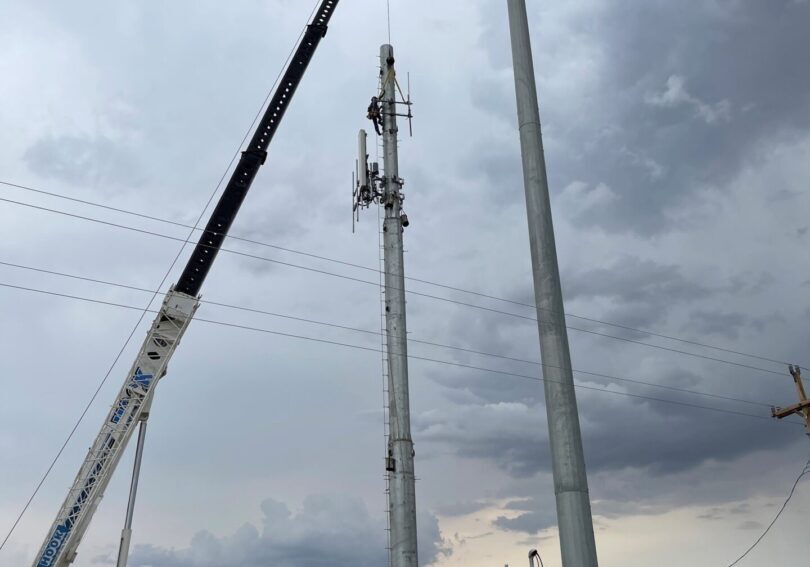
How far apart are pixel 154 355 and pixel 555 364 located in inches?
799

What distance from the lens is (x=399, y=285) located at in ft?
80.2

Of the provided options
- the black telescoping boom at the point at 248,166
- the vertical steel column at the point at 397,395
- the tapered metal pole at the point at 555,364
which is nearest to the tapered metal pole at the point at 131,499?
the black telescoping boom at the point at 248,166

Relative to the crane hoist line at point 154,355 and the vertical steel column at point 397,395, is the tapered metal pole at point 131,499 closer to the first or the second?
the crane hoist line at point 154,355

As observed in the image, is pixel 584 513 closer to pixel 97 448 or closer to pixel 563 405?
pixel 563 405

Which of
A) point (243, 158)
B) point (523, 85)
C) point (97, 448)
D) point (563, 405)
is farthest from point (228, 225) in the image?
point (563, 405)

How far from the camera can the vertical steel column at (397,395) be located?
22.2m

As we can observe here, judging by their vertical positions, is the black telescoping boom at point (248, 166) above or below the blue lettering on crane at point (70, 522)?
above

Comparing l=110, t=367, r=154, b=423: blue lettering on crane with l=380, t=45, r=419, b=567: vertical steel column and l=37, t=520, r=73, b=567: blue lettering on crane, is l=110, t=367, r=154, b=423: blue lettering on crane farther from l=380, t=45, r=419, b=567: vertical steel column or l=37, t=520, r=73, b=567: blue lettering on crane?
l=380, t=45, r=419, b=567: vertical steel column

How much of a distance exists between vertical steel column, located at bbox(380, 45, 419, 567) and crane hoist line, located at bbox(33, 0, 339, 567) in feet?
20.3

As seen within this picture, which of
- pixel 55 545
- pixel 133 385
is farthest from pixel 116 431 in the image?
pixel 55 545

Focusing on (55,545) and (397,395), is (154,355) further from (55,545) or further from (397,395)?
(397,395)

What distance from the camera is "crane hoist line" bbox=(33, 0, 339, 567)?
74.4 feet

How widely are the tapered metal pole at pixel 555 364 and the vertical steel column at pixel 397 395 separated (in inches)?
589

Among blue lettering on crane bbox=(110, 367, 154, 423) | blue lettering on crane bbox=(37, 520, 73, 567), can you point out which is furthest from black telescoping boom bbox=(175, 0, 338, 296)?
blue lettering on crane bbox=(37, 520, 73, 567)
